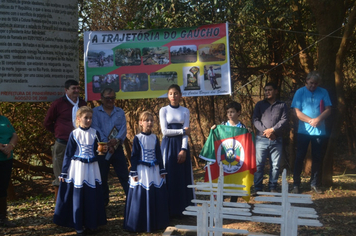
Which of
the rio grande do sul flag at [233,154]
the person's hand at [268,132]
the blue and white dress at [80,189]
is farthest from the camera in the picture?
the person's hand at [268,132]

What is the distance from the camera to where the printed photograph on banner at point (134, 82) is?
20.7ft

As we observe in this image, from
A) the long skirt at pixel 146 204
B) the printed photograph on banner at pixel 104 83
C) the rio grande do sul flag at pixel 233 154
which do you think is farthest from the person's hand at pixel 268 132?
the printed photograph on banner at pixel 104 83

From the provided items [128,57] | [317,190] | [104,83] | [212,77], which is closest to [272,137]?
[317,190]

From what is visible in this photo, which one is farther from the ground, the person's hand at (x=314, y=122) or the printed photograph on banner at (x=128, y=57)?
the printed photograph on banner at (x=128, y=57)

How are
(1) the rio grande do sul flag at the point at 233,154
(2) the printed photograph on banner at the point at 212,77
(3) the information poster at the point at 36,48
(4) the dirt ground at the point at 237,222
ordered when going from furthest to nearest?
1. (2) the printed photograph on banner at the point at 212,77
2. (3) the information poster at the point at 36,48
3. (1) the rio grande do sul flag at the point at 233,154
4. (4) the dirt ground at the point at 237,222

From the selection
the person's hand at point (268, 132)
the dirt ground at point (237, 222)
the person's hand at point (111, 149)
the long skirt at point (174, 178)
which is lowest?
the dirt ground at point (237, 222)

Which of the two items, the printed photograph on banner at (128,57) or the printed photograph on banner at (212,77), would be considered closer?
the printed photograph on banner at (212,77)

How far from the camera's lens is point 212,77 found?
20.3ft

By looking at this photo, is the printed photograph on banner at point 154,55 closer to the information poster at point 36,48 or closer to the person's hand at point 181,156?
the information poster at point 36,48

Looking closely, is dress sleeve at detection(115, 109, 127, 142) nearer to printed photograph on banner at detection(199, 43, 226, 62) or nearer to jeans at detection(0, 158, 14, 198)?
jeans at detection(0, 158, 14, 198)

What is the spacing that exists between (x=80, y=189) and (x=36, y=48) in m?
2.48

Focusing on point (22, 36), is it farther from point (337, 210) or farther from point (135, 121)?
point (337, 210)

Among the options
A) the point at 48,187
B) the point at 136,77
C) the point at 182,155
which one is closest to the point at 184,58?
the point at 136,77

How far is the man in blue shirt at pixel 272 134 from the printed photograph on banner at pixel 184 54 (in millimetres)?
1286
